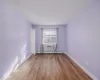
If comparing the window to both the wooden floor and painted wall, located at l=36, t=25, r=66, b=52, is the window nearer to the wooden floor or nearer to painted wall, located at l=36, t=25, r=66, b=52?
painted wall, located at l=36, t=25, r=66, b=52

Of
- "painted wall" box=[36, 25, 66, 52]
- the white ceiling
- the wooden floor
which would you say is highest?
the white ceiling

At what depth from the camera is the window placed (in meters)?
9.12

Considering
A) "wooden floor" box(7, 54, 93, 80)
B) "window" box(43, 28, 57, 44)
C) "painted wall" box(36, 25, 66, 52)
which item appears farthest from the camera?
"window" box(43, 28, 57, 44)

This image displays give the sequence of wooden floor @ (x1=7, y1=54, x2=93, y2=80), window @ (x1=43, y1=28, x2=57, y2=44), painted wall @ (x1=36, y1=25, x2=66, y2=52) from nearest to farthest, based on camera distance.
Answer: wooden floor @ (x1=7, y1=54, x2=93, y2=80) < painted wall @ (x1=36, y1=25, x2=66, y2=52) < window @ (x1=43, y1=28, x2=57, y2=44)

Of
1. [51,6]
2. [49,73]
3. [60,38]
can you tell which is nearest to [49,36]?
[60,38]

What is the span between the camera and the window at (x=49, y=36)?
912 cm

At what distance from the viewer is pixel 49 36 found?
30.0 feet

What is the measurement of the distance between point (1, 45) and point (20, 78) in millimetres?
1134

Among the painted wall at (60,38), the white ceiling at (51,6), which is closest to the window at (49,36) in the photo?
the painted wall at (60,38)

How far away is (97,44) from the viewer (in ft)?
9.86

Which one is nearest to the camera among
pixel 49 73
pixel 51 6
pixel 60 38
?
pixel 49 73

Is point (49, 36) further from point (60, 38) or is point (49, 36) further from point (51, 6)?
point (51, 6)

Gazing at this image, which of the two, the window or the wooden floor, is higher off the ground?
the window

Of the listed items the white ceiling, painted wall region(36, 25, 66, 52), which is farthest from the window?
the white ceiling
